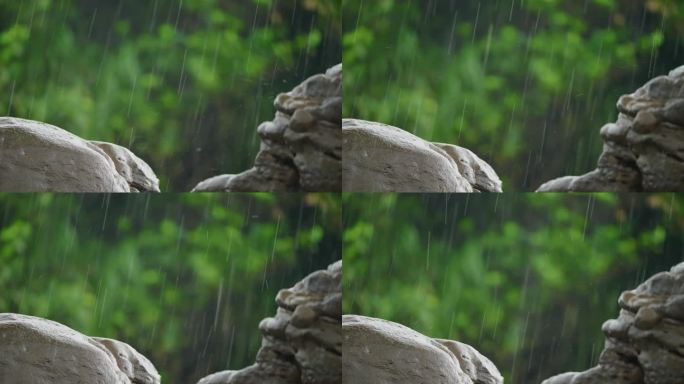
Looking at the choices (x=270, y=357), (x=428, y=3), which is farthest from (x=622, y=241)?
(x=270, y=357)

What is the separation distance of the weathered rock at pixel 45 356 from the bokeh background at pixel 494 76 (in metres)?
1.07

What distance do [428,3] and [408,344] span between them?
107 cm

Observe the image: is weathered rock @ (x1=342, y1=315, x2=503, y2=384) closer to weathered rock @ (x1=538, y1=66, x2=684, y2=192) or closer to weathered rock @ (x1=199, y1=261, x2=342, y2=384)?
weathered rock @ (x1=199, y1=261, x2=342, y2=384)

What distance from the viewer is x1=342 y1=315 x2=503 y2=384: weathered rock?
9.45ft

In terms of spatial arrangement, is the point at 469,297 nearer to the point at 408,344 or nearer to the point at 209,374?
the point at 408,344

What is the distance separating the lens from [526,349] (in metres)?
2.95

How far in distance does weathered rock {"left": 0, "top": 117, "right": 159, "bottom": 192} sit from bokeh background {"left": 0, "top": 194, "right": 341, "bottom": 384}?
0.04 m

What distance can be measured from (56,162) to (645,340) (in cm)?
188

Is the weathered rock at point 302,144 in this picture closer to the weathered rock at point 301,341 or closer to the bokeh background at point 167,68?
the bokeh background at point 167,68

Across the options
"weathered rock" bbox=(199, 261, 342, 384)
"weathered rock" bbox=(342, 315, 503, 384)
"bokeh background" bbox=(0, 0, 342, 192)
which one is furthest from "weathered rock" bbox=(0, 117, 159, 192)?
"weathered rock" bbox=(342, 315, 503, 384)

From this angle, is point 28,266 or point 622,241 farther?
point 622,241

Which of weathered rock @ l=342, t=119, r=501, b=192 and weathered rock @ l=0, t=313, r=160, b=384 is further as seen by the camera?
weathered rock @ l=342, t=119, r=501, b=192

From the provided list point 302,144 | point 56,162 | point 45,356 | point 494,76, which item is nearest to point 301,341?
point 302,144

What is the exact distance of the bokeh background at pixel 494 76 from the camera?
116 inches
